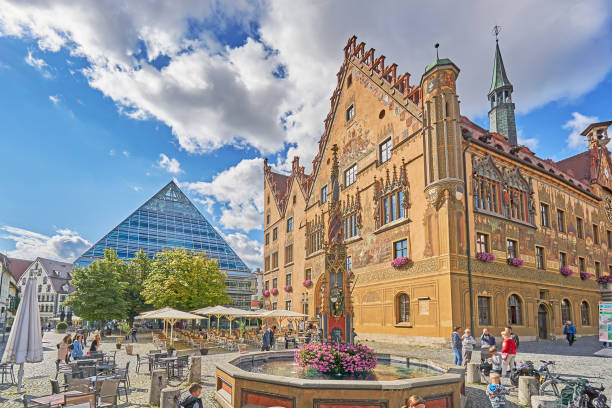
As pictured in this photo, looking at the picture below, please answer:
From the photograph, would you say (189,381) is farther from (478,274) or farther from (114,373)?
(478,274)

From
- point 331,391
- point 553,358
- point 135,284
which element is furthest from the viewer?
point 135,284

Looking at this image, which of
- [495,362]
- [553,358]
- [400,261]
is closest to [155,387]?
[495,362]

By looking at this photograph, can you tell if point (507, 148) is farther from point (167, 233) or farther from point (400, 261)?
point (167, 233)

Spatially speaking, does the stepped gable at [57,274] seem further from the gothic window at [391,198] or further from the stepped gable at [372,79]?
the gothic window at [391,198]

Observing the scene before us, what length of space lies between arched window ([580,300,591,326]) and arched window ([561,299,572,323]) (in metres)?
2.02

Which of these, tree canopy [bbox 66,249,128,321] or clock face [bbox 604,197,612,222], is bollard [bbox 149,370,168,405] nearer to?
tree canopy [bbox 66,249,128,321]

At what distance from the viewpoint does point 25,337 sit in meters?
11.2

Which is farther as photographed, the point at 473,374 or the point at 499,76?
the point at 499,76

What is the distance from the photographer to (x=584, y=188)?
3238 centimetres

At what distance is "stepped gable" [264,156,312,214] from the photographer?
135 feet

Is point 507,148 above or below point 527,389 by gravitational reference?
above

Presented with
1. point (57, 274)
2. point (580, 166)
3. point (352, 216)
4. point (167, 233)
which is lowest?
point (57, 274)

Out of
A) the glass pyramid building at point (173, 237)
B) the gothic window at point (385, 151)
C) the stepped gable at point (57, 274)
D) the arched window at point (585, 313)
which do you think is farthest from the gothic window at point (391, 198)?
the stepped gable at point (57, 274)

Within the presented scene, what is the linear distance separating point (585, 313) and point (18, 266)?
102297 mm
